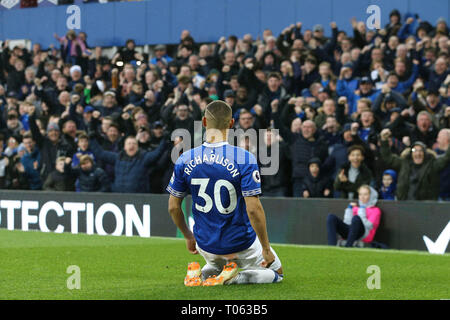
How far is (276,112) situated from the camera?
15.7 metres

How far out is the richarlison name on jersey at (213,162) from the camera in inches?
312

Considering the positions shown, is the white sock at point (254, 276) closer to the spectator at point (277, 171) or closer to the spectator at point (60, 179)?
the spectator at point (277, 171)

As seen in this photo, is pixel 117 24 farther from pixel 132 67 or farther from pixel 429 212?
pixel 429 212

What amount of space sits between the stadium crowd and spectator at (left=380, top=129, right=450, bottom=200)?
18 millimetres

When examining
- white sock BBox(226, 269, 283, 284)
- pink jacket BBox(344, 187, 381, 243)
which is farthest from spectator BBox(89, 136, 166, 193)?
white sock BBox(226, 269, 283, 284)

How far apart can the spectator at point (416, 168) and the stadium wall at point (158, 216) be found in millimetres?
411

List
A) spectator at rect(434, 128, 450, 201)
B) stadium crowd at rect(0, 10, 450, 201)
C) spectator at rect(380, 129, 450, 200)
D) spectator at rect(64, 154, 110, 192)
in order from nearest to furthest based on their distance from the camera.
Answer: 1. spectator at rect(434, 128, 450, 201)
2. spectator at rect(380, 129, 450, 200)
3. stadium crowd at rect(0, 10, 450, 201)
4. spectator at rect(64, 154, 110, 192)

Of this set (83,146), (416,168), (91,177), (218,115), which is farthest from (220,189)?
(83,146)

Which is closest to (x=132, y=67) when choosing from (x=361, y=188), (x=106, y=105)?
(x=106, y=105)

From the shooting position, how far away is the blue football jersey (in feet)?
26.0

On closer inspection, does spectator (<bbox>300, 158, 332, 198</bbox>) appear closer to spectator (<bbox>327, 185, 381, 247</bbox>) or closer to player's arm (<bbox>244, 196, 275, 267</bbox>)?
spectator (<bbox>327, 185, 381, 247</bbox>)

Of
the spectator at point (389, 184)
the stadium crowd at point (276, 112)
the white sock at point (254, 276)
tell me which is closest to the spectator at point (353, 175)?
the stadium crowd at point (276, 112)

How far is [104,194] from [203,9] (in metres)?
8.15

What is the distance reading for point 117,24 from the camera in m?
24.7
